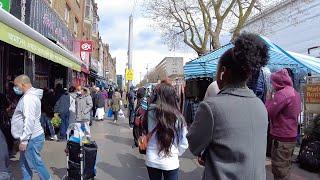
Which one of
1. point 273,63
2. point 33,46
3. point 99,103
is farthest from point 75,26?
point 273,63

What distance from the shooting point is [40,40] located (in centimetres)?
903

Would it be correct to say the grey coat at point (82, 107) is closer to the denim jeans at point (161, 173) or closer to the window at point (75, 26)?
the denim jeans at point (161, 173)

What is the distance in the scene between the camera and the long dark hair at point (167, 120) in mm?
4618

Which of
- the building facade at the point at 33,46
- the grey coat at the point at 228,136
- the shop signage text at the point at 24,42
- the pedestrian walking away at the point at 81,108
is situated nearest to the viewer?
the grey coat at the point at 228,136

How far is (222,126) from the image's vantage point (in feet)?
8.27

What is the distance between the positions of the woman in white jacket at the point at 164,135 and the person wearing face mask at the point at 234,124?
6.44ft

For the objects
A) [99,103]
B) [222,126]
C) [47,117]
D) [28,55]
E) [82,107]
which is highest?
[28,55]

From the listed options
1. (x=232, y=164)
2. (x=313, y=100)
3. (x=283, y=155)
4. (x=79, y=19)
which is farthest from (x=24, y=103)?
(x=79, y=19)

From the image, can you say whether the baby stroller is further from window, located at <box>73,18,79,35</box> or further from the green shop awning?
window, located at <box>73,18,79,35</box>

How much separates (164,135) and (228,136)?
2122mm

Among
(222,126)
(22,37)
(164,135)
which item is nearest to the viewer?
(222,126)

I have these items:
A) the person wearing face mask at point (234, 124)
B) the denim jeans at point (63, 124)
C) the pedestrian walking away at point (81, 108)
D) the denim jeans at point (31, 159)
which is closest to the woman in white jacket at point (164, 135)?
the person wearing face mask at point (234, 124)

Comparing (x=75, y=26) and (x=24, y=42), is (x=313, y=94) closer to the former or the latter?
(x=24, y=42)

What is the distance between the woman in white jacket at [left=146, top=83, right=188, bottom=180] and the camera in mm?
4621
